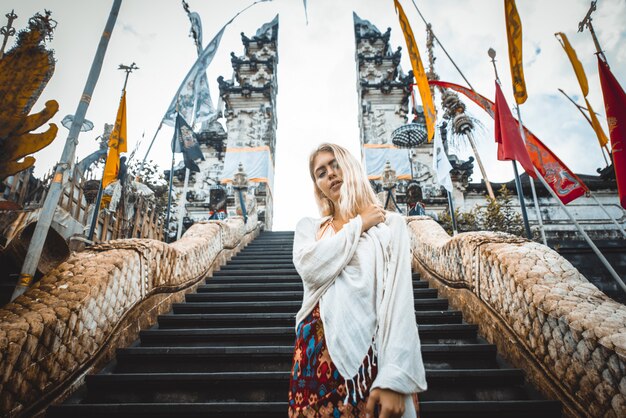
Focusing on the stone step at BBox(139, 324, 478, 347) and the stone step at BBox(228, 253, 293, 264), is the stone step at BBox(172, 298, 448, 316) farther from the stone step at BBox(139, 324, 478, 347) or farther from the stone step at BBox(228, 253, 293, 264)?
the stone step at BBox(228, 253, 293, 264)

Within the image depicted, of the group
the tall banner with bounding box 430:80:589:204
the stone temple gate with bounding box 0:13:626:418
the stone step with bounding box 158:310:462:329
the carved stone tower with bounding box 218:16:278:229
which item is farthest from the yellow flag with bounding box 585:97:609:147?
the carved stone tower with bounding box 218:16:278:229

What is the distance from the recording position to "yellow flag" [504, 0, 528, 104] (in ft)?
12.4

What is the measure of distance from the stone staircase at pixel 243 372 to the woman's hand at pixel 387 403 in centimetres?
142

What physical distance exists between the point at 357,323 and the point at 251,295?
3.13 metres

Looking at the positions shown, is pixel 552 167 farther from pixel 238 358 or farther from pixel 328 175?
pixel 238 358

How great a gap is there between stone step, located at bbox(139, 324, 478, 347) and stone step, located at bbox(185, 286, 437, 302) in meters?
0.89

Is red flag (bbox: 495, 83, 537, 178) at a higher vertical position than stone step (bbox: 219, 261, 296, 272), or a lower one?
higher

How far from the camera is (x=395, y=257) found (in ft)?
3.81

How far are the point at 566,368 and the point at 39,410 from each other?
3246 mm

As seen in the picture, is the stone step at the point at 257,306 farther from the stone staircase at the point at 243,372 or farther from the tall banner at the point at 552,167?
the tall banner at the point at 552,167

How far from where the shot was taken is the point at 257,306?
360 centimetres

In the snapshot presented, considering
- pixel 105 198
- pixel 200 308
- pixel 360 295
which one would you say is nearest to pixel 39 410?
pixel 200 308

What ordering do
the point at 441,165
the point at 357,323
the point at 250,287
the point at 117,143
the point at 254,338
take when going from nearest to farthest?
1. the point at 357,323
2. the point at 254,338
3. the point at 250,287
4. the point at 117,143
5. the point at 441,165

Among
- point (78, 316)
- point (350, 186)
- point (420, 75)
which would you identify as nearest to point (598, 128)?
point (420, 75)
